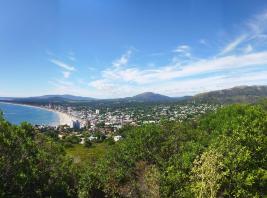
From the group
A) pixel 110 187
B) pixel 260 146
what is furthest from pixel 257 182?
pixel 110 187

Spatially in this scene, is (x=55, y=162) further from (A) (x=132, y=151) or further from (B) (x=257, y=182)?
(B) (x=257, y=182)

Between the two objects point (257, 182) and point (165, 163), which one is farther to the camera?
point (165, 163)

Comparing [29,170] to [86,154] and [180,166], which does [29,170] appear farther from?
[86,154]

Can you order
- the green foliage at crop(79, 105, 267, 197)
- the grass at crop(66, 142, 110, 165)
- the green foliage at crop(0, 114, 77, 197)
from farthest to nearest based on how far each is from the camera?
the grass at crop(66, 142, 110, 165) → the green foliage at crop(79, 105, 267, 197) → the green foliage at crop(0, 114, 77, 197)

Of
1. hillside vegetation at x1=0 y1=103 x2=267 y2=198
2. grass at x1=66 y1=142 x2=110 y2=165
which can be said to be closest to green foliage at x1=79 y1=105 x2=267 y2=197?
hillside vegetation at x1=0 y1=103 x2=267 y2=198

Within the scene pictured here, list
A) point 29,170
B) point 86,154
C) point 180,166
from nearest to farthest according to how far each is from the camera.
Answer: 1. point 29,170
2. point 180,166
3. point 86,154

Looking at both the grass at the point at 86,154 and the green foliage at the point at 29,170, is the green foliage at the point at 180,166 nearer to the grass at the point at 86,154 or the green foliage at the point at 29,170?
the green foliage at the point at 29,170

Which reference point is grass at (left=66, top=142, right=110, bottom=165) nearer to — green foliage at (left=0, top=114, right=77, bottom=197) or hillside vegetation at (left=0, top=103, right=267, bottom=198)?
hillside vegetation at (left=0, top=103, right=267, bottom=198)

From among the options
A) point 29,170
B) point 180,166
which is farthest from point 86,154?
point 29,170
